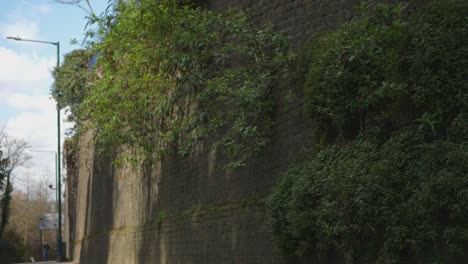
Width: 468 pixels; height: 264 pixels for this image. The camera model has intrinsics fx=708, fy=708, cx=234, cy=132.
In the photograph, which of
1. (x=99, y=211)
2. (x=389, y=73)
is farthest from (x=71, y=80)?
(x=389, y=73)

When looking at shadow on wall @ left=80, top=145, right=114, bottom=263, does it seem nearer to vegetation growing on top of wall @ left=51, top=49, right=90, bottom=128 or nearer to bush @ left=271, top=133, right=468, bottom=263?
vegetation growing on top of wall @ left=51, top=49, right=90, bottom=128

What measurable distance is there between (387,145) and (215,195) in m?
7.49

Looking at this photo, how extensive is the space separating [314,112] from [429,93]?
2.73 metres

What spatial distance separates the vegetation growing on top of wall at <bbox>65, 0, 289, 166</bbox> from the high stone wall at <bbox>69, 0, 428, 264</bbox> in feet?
1.40

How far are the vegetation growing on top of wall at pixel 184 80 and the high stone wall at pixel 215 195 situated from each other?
1.40 feet

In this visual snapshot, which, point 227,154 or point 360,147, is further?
point 227,154

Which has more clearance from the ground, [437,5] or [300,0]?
[300,0]

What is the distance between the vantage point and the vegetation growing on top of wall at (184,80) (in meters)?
13.8

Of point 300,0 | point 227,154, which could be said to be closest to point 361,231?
point 300,0

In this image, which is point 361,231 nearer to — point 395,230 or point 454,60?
point 395,230

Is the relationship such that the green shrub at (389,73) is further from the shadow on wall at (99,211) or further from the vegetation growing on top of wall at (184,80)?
the shadow on wall at (99,211)

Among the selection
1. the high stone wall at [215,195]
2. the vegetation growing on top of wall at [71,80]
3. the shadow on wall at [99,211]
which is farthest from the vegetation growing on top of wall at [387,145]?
the vegetation growing on top of wall at [71,80]

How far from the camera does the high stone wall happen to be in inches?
509

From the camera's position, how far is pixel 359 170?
31.6 ft
